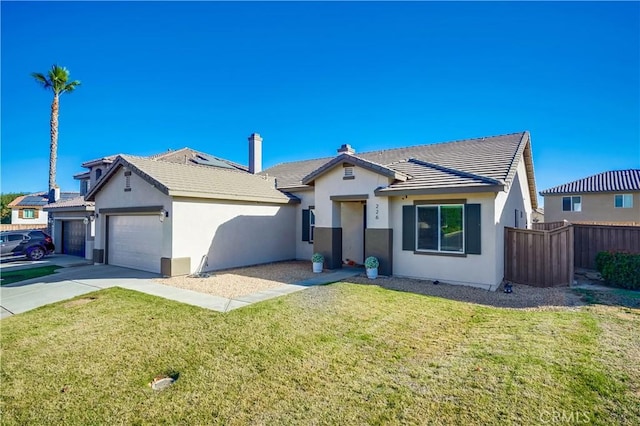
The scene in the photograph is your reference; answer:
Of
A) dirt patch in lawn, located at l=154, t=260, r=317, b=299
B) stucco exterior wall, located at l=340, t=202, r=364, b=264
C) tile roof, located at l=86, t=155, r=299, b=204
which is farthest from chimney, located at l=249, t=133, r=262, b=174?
stucco exterior wall, located at l=340, t=202, r=364, b=264

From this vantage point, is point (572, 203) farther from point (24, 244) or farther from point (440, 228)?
point (24, 244)

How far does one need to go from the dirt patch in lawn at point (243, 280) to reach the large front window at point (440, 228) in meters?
4.25

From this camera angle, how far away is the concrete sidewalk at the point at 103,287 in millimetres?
8109

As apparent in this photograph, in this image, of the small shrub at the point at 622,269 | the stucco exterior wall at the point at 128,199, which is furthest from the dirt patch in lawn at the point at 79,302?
the small shrub at the point at 622,269

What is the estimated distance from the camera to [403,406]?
3.57 metres

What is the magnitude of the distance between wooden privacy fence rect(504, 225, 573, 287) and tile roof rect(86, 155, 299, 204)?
10.1 m

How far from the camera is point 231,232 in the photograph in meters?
13.7

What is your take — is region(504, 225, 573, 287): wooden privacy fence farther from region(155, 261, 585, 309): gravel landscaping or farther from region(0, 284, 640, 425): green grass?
region(0, 284, 640, 425): green grass

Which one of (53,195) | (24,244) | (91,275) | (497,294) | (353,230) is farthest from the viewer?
(53,195)

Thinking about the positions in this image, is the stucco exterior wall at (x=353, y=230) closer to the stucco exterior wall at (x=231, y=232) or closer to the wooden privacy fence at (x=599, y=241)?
the stucco exterior wall at (x=231, y=232)

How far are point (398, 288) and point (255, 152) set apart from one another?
15.3 metres

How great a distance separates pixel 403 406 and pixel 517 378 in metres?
1.65

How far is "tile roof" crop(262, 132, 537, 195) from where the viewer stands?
1007 cm

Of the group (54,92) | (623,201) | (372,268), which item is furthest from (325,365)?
(623,201)
